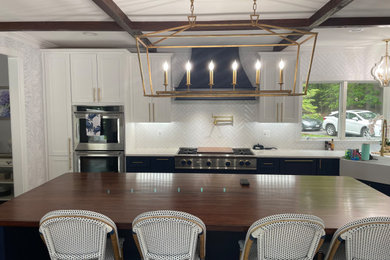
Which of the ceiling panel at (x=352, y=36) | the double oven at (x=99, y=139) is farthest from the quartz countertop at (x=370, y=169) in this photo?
the double oven at (x=99, y=139)

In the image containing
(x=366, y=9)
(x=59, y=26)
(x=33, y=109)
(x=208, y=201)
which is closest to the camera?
(x=208, y=201)

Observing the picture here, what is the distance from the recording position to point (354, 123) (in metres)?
5.10

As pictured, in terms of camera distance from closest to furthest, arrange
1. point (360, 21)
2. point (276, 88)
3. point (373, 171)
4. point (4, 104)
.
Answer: point (360, 21) → point (373, 171) → point (276, 88) → point (4, 104)

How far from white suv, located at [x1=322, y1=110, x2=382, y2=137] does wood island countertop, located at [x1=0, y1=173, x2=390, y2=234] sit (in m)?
2.35

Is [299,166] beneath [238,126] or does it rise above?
beneath

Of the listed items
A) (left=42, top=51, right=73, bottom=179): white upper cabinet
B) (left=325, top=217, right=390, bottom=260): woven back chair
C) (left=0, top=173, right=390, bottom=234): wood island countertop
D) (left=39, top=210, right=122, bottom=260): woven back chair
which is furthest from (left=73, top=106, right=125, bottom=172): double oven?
(left=325, top=217, right=390, bottom=260): woven back chair

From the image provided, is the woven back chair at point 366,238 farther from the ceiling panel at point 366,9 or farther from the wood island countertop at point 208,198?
the ceiling panel at point 366,9

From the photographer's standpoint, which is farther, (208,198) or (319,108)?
(319,108)

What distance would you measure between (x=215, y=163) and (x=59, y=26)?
2.76 meters

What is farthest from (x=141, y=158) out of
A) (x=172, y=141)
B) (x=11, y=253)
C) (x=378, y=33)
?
(x=378, y=33)

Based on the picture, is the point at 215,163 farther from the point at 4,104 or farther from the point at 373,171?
the point at 4,104

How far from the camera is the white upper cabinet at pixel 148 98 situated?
464 centimetres

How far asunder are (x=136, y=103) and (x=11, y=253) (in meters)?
2.92

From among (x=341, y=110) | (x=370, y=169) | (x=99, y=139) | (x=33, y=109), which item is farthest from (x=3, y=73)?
(x=370, y=169)
